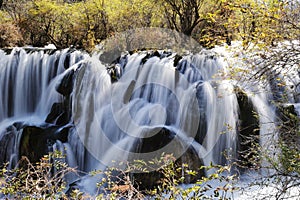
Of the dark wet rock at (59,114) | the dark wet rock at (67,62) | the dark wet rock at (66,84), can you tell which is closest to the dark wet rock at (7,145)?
the dark wet rock at (59,114)

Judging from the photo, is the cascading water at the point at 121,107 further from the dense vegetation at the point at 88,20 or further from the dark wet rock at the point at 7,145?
the dense vegetation at the point at 88,20

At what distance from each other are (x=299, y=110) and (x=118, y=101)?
14.4 ft

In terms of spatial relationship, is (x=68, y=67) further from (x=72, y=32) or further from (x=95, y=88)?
(x=72, y=32)

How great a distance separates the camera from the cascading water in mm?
7133

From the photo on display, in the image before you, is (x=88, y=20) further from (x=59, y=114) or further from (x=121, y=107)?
(x=121, y=107)

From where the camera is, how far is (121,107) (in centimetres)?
828

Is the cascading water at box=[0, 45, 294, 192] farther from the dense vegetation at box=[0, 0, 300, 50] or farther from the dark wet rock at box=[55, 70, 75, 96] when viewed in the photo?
the dense vegetation at box=[0, 0, 300, 50]

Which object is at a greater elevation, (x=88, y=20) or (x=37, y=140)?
(x=88, y=20)

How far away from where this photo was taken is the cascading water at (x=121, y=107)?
713cm

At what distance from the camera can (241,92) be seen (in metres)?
7.27

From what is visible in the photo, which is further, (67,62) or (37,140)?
(67,62)

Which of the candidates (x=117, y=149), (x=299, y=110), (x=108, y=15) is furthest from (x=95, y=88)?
(x=108, y=15)

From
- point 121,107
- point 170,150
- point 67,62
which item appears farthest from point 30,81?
point 170,150

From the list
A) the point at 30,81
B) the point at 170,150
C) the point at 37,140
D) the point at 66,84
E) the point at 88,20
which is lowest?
the point at 170,150
